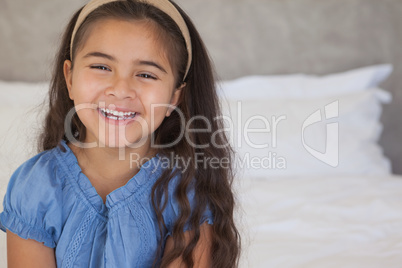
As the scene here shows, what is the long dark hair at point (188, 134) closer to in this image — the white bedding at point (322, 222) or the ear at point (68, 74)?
the ear at point (68, 74)

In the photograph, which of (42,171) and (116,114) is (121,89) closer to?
(116,114)

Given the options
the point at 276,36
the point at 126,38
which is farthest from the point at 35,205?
the point at 276,36

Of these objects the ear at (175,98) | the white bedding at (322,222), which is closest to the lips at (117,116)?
the ear at (175,98)

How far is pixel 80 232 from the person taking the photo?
1076mm

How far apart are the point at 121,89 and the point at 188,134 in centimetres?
24

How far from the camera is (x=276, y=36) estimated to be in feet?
7.97

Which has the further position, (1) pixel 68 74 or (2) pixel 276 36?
(2) pixel 276 36

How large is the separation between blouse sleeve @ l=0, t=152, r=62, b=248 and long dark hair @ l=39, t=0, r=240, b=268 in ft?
0.48

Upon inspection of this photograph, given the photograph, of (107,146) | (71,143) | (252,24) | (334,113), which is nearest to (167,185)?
(107,146)

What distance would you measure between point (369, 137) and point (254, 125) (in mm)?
517

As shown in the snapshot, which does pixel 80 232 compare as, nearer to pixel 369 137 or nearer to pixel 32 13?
pixel 369 137

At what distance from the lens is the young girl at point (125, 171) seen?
106cm

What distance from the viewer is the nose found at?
1029mm

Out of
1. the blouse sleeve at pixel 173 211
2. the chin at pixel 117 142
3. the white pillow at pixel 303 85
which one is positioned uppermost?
the white pillow at pixel 303 85
